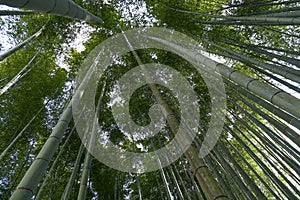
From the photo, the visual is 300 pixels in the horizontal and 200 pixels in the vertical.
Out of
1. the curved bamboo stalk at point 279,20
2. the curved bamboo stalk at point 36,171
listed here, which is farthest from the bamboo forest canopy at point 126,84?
the curved bamboo stalk at point 36,171

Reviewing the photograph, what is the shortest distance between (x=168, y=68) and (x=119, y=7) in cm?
214

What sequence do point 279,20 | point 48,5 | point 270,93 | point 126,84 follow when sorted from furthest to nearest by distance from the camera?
point 126,84 → point 279,20 → point 270,93 → point 48,5

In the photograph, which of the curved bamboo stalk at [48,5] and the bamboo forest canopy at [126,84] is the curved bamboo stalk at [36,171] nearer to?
the curved bamboo stalk at [48,5]

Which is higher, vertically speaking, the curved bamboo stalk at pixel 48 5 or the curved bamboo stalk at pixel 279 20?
the curved bamboo stalk at pixel 279 20

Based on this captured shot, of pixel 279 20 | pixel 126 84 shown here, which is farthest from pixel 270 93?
pixel 126 84

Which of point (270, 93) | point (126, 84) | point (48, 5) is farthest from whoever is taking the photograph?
point (126, 84)

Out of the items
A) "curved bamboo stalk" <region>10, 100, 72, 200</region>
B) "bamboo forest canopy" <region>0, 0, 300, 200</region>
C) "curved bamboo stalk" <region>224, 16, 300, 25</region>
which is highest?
"bamboo forest canopy" <region>0, 0, 300, 200</region>

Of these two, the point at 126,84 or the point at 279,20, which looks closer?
the point at 279,20

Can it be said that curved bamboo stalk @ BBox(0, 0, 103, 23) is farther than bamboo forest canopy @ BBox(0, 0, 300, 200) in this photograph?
No


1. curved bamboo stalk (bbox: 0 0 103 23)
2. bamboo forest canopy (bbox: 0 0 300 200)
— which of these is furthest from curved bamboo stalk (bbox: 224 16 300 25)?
curved bamboo stalk (bbox: 0 0 103 23)

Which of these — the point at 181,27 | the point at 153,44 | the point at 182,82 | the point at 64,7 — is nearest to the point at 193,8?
the point at 181,27

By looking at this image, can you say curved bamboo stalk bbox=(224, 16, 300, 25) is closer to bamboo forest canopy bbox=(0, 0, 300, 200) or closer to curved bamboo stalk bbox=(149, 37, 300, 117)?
curved bamboo stalk bbox=(149, 37, 300, 117)

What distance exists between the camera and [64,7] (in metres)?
1.56

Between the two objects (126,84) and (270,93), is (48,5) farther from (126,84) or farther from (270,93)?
(126,84)
